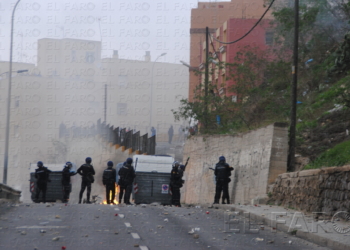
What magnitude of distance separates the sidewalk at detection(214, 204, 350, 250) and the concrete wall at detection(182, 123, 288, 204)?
256cm

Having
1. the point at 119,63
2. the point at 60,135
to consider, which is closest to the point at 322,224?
the point at 60,135

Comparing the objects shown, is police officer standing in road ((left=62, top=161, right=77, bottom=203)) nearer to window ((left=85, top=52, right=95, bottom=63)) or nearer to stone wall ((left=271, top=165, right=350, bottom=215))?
stone wall ((left=271, top=165, right=350, bottom=215))

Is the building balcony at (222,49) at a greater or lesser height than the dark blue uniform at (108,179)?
greater

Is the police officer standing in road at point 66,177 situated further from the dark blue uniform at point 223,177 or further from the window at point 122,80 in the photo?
the window at point 122,80

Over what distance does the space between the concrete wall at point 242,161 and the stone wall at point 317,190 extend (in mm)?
1523

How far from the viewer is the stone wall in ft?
41.6

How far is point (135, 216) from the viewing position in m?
14.2

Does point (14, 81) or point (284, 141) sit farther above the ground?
point (14, 81)

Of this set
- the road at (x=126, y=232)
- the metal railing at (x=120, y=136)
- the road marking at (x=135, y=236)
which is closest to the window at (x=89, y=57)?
the metal railing at (x=120, y=136)

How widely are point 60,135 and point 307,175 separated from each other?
147ft

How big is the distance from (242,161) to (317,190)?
8460mm

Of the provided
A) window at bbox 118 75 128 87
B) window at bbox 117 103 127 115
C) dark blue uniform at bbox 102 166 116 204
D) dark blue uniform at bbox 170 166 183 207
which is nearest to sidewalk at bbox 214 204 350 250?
dark blue uniform at bbox 170 166 183 207

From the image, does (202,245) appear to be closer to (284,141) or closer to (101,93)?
(284,141)

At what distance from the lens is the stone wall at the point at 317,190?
12.7m
